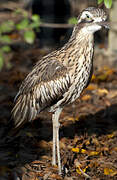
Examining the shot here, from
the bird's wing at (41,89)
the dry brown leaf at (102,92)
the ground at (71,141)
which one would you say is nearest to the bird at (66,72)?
the bird's wing at (41,89)

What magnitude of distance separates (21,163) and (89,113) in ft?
6.64

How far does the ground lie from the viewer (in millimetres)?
4871

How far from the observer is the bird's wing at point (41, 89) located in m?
4.55

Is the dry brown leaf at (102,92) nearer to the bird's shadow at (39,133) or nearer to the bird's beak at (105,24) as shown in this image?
the bird's shadow at (39,133)

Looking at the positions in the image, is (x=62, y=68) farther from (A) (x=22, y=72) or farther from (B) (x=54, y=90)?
(A) (x=22, y=72)

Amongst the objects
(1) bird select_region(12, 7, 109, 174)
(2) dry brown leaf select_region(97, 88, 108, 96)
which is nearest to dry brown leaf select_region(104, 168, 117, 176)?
(1) bird select_region(12, 7, 109, 174)

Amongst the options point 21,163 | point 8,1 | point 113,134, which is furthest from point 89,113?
point 8,1

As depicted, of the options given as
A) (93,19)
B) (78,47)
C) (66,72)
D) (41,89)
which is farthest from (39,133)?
(93,19)

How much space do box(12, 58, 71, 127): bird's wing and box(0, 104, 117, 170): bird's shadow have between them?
532 millimetres

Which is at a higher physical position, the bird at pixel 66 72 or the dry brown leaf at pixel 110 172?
the bird at pixel 66 72

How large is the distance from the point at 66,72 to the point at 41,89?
0.47 m

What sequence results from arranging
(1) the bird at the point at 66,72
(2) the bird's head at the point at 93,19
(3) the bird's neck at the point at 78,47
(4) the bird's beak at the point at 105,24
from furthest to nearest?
(3) the bird's neck at the point at 78,47 → (1) the bird at the point at 66,72 → (2) the bird's head at the point at 93,19 → (4) the bird's beak at the point at 105,24

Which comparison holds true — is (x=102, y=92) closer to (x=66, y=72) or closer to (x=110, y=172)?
(x=110, y=172)

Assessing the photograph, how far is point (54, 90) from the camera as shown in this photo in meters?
4.62
